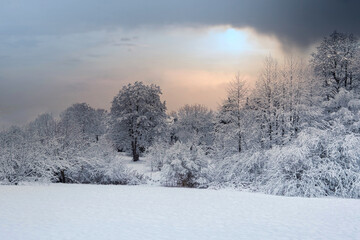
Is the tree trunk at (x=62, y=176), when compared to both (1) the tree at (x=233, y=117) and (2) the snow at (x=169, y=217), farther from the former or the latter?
(1) the tree at (x=233, y=117)

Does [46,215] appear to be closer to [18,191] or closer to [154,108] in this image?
[18,191]

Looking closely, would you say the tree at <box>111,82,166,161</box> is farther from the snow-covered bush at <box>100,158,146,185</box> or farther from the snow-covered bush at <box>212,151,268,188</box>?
the snow-covered bush at <box>212,151,268,188</box>

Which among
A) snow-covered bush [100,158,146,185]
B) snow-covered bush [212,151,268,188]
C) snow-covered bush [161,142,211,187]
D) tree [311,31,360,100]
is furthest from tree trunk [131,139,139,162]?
tree [311,31,360,100]

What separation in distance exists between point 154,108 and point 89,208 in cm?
2881

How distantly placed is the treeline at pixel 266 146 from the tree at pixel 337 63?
0.28 ft

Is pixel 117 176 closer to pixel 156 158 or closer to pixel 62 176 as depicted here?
pixel 62 176

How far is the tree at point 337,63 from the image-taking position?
30.4 meters

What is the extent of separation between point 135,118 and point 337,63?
22778 millimetres

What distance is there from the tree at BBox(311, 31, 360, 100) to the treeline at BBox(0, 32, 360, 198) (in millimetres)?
86

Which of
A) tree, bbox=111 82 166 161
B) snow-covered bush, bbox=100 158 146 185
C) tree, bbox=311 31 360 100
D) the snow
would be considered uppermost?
tree, bbox=311 31 360 100

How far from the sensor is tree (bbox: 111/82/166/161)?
132ft

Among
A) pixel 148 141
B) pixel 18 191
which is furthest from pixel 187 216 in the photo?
pixel 148 141

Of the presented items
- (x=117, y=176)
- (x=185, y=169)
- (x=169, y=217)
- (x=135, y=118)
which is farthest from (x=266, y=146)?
(x=135, y=118)

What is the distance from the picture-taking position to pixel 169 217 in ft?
39.8
